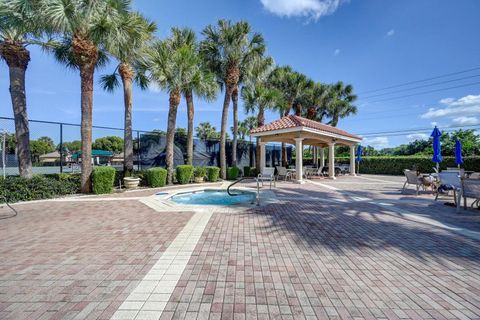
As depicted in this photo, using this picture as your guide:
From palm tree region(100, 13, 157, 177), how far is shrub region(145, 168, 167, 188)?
3.45 feet

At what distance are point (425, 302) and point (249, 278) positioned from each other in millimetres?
1971

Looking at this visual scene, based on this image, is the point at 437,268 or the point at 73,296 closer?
the point at 73,296

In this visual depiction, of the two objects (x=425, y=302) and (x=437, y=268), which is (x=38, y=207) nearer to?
(x=425, y=302)

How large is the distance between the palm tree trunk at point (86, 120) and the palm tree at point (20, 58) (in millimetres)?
1825

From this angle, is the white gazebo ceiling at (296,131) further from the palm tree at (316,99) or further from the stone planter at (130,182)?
the stone planter at (130,182)

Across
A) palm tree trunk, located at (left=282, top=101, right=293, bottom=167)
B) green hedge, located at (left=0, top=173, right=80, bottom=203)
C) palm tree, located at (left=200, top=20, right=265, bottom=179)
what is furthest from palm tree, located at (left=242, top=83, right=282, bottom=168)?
green hedge, located at (left=0, top=173, right=80, bottom=203)

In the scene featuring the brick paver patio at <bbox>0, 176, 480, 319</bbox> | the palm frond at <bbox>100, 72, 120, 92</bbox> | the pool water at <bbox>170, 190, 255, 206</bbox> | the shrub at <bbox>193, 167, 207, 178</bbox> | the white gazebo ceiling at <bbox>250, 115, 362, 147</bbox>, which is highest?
the palm frond at <bbox>100, 72, 120, 92</bbox>

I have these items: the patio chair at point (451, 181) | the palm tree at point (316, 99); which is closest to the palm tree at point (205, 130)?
the palm tree at point (316, 99)

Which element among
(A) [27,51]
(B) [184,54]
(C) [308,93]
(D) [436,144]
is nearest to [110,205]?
(A) [27,51]

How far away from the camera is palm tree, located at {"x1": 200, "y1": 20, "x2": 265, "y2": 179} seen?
48.0 feet

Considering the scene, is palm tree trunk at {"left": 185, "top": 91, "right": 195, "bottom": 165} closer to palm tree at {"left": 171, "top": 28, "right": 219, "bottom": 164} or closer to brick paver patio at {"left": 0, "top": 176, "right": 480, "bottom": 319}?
palm tree at {"left": 171, "top": 28, "right": 219, "bottom": 164}

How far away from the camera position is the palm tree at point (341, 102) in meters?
25.2

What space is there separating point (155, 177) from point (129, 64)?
653 cm

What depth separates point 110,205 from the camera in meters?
7.31
